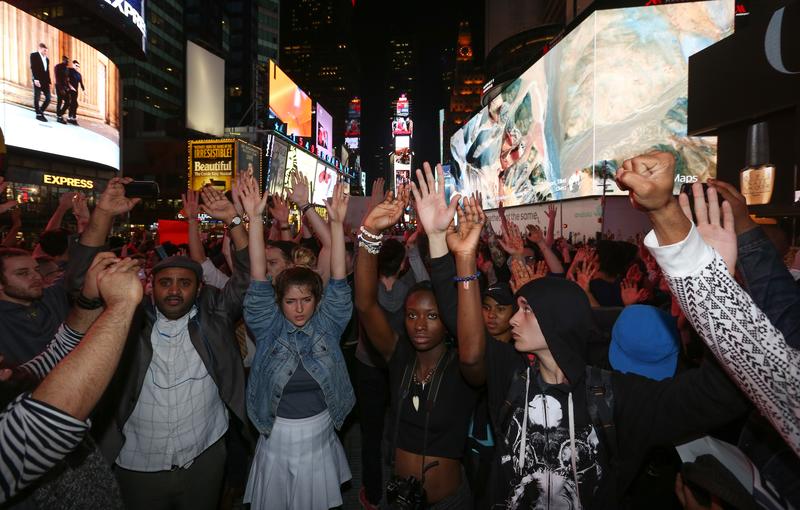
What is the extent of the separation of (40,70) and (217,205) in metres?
23.9

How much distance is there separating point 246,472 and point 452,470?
8.61 feet

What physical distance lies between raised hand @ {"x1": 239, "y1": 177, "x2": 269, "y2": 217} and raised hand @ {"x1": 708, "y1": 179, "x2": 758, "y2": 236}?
2655mm

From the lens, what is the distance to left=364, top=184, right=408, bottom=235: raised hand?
112 inches

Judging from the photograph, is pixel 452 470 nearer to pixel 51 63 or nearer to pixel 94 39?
pixel 51 63

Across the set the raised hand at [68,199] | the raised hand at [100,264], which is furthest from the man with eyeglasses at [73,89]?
the raised hand at [100,264]

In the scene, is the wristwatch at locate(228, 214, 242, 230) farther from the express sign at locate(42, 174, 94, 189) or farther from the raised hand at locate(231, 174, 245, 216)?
the express sign at locate(42, 174, 94, 189)

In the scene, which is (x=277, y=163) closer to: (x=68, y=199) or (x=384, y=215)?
(x=68, y=199)

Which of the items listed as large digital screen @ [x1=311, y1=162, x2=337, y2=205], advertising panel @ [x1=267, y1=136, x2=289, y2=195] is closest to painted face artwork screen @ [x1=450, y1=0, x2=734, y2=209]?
advertising panel @ [x1=267, y1=136, x2=289, y2=195]

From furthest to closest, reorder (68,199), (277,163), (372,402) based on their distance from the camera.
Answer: (277,163) → (68,199) → (372,402)

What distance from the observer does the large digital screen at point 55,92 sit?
18672 millimetres

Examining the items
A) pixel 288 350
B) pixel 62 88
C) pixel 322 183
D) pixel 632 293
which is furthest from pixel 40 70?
pixel 322 183

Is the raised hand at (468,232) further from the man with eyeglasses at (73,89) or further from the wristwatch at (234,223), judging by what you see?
the man with eyeglasses at (73,89)

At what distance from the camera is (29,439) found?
1.31 metres

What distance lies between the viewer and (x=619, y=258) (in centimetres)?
503
